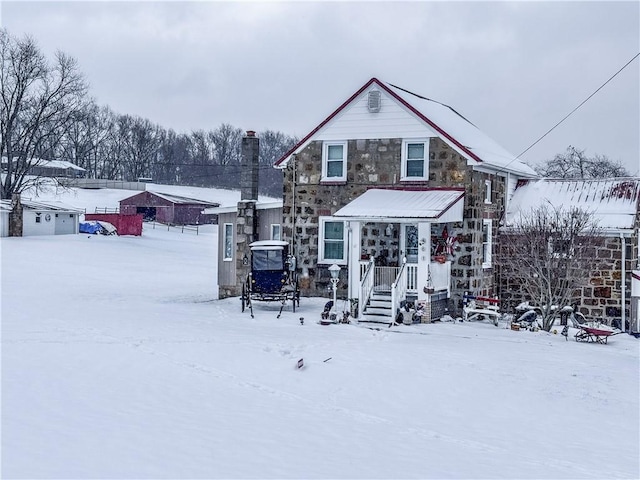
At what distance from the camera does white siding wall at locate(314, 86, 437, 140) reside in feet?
76.6

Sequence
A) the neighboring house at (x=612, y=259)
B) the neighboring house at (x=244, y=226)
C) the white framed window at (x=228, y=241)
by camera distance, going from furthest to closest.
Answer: the white framed window at (x=228, y=241), the neighboring house at (x=244, y=226), the neighboring house at (x=612, y=259)

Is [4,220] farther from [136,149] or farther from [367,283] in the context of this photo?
[136,149]

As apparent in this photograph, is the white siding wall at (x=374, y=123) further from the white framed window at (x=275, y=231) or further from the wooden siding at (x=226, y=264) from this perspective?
the wooden siding at (x=226, y=264)

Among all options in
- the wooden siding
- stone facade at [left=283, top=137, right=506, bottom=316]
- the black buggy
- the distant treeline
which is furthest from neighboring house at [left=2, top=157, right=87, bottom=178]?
the black buggy

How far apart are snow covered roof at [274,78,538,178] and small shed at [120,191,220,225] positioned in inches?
1695

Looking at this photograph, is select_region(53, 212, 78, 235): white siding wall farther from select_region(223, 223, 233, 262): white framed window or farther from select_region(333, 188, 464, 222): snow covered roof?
select_region(333, 188, 464, 222): snow covered roof

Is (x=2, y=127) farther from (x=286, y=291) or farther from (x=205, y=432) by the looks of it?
(x=205, y=432)

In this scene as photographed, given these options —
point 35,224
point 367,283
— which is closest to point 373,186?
point 367,283

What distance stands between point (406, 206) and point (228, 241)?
25.9 ft

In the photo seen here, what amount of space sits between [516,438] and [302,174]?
1536 cm

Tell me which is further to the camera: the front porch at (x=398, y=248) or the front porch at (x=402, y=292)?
the front porch at (x=398, y=248)

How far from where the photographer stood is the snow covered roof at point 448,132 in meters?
22.9

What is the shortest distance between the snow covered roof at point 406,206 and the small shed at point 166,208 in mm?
46098

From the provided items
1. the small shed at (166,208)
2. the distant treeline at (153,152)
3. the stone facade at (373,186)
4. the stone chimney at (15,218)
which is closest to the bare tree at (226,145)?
the distant treeline at (153,152)
